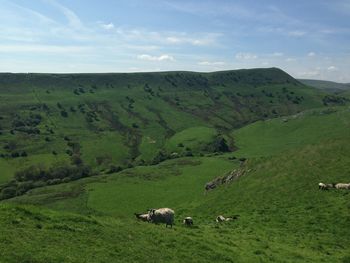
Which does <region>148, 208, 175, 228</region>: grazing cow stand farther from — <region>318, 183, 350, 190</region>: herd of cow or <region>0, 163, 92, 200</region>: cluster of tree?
<region>0, 163, 92, 200</region>: cluster of tree

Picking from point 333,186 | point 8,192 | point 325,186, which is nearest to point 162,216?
point 325,186

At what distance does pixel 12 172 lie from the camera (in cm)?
18600

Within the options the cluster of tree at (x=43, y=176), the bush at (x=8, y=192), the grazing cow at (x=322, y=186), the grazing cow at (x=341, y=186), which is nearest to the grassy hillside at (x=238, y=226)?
the grazing cow at (x=322, y=186)

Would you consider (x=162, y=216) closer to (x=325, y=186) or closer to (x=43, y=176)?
(x=325, y=186)

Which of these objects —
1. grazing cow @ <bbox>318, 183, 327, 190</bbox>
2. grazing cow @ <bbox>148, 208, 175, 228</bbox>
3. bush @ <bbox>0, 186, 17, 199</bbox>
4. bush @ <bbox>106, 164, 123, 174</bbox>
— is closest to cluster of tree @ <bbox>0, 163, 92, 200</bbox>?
bush @ <bbox>0, 186, 17, 199</bbox>

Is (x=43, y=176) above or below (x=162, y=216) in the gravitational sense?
below

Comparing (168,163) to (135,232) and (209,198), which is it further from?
(135,232)

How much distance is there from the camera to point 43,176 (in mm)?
183750

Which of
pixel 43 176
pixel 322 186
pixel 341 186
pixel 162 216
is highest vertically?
pixel 162 216

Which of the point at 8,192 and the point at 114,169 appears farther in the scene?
the point at 114,169

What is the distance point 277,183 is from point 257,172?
10.1 meters

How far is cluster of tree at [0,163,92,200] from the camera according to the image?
16338cm

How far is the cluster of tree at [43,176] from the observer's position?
163 m

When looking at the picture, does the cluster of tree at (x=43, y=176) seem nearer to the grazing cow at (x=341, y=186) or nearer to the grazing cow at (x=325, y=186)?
the grazing cow at (x=325, y=186)
